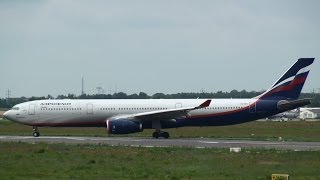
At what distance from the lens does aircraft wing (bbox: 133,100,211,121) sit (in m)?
47.8

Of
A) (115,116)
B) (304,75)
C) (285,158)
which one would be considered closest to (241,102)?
(304,75)

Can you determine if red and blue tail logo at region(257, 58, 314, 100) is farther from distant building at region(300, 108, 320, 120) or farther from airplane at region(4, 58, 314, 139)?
distant building at region(300, 108, 320, 120)

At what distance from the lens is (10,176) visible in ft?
68.6

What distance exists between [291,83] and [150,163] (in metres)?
26.2

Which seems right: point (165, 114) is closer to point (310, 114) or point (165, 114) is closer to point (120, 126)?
point (120, 126)

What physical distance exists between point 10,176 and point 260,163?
32.8 ft

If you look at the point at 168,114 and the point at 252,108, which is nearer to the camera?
the point at 168,114

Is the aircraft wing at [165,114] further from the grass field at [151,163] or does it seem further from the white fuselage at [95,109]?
the grass field at [151,163]

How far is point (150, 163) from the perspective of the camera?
25734 millimetres

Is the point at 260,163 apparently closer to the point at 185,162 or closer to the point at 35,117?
the point at 185,162

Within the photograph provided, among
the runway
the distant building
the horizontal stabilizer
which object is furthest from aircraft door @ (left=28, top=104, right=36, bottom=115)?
the distant building

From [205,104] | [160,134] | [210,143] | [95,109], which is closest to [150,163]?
[210,143]

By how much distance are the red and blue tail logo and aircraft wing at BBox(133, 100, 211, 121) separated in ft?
17.6

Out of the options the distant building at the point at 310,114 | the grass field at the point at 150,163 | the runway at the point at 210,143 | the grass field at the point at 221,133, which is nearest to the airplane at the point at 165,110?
the grass field at the point at 221,133
